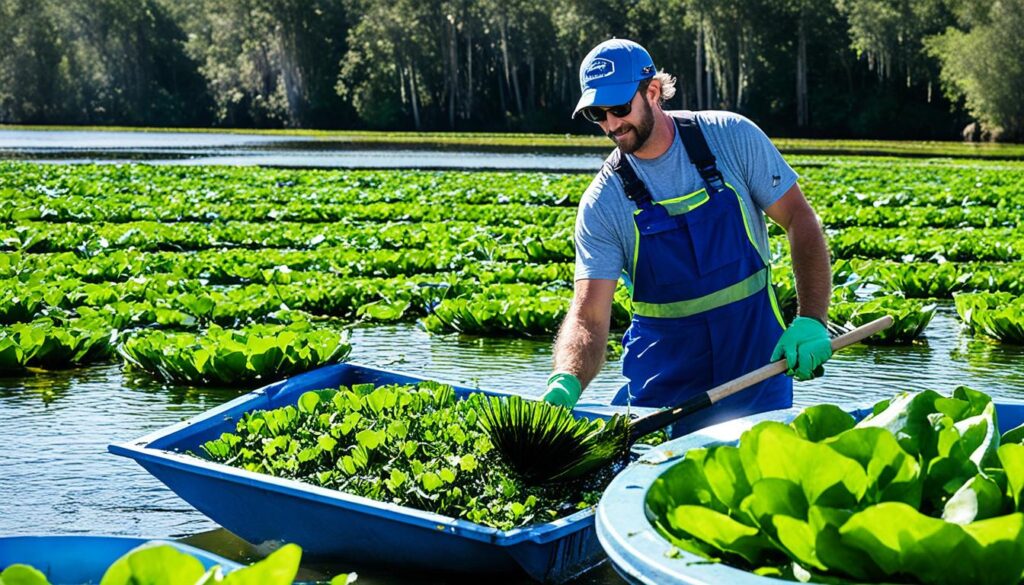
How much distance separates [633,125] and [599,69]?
240 mm

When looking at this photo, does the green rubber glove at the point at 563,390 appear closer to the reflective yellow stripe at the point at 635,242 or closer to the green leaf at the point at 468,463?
the green leaf at the point at 468,463

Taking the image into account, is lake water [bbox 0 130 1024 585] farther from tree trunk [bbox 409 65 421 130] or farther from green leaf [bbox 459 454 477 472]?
tree trunk [bbox 409 65 421 130]

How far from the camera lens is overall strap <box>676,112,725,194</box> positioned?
4762 millimetres

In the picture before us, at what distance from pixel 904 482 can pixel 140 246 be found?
13.4 metres

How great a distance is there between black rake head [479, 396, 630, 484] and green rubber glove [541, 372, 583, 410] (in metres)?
0.10

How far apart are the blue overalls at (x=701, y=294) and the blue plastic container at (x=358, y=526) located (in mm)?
334

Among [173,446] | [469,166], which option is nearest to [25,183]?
[469,166]

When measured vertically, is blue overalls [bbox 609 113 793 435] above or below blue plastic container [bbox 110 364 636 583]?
above

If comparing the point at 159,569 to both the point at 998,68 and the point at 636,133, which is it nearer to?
the point at 636,133

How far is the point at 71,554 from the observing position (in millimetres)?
2812

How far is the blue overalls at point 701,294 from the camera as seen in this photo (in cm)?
478

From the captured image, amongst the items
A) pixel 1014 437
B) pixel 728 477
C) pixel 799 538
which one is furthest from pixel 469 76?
pixel 799 538

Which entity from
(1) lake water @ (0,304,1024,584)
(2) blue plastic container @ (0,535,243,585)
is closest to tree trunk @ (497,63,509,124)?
(1) lake water @ (0,304,1024,584)

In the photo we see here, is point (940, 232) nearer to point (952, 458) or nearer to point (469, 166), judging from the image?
point (952, 458)
